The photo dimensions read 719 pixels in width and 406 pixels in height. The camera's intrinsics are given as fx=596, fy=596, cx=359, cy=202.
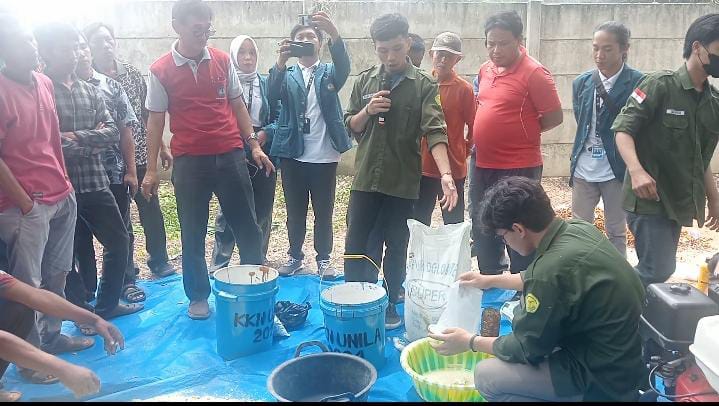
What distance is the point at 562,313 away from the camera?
2188mm

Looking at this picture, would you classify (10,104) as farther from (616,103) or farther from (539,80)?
(616,103)

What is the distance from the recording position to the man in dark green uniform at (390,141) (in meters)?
3.38

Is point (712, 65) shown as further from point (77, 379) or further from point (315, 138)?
point (77, 379)

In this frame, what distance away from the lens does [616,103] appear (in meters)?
3.87

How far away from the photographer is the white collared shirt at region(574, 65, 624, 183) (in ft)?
12.9

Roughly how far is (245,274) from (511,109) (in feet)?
6.45

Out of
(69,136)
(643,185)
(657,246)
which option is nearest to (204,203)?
(69,136)

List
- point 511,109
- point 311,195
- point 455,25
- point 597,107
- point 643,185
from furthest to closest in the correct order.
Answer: point 455,25 → point 311,195 → point 597,107 → point 511,109 → point 643,185

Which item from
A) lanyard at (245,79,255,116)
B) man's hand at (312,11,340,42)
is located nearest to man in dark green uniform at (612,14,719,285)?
man's hand at (312,11,340,42)

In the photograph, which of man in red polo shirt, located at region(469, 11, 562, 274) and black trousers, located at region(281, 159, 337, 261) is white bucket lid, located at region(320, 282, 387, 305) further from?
black trousers, located at region(281, 159, 337, 261)

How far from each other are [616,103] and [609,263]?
203 cm

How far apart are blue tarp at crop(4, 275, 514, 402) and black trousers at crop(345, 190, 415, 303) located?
40 cm

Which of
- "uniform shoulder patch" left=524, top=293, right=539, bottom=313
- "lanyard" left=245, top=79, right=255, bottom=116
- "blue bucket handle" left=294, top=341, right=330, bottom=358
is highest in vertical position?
"lanyard" left=245, top=79, right=255, bottom=116

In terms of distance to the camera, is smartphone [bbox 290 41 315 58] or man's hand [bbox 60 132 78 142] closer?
man's hand [bbox 60 132 78 142]
